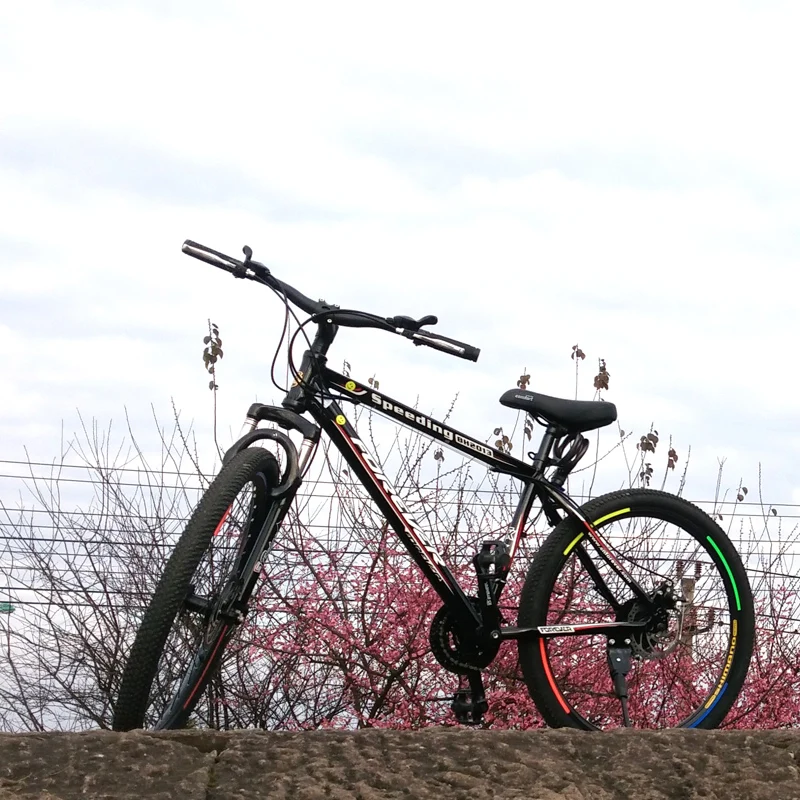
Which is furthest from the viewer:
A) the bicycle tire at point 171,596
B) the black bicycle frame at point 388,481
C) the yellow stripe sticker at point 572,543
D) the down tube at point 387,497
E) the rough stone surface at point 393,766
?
the yellow stripe sticker at point 572,543

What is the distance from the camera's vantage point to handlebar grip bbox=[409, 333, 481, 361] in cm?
366

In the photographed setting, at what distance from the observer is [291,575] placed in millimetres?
5680

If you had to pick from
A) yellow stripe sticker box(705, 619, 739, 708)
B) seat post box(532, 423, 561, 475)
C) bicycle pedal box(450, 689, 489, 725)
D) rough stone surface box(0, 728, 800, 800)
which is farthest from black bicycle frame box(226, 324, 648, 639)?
rough stone surface box(0, 728, 800, 800)

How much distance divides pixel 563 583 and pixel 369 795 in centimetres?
232

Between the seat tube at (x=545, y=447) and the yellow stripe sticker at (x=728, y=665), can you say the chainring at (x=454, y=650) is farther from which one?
the yellow stripe sticker at (x=728, y=665)

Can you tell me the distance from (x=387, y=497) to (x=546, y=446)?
1.79ft

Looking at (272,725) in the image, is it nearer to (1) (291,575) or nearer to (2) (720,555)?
(1) (291,575)

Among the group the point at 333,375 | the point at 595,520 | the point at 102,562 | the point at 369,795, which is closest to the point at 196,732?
the point at 369,795

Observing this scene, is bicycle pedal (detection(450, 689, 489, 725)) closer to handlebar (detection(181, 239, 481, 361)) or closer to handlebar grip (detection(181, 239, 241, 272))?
handlebar (detection(181, 239, 481, 361))

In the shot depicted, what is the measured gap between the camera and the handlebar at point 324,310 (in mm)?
3559

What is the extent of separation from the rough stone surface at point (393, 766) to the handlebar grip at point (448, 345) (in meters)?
1.37

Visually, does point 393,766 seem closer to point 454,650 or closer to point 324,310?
point 454,650

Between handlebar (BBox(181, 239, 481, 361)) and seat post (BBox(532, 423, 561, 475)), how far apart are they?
0.44 metres

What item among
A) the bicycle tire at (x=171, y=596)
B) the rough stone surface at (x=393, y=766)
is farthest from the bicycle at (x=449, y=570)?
the rough stone surface at (x=393, y=766)
